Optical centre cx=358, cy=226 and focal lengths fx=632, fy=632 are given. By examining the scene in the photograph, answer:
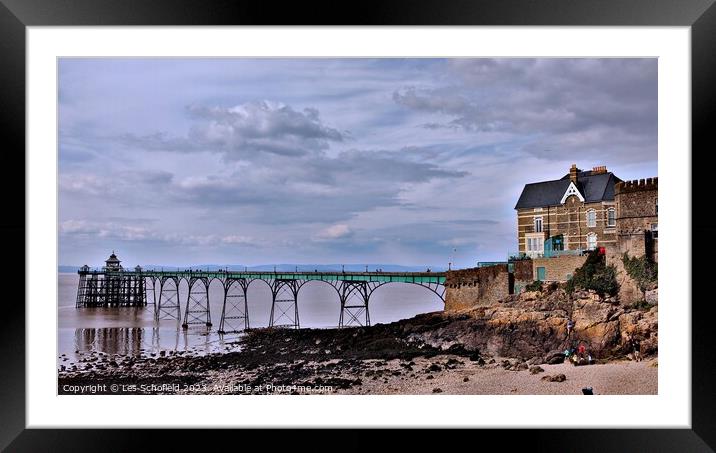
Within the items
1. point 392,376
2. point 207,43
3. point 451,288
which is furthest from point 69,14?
point 451,288

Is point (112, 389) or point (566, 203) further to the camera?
point (566, 203)

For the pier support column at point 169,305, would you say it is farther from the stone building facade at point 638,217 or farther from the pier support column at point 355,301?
the stone building facade at point 638,217

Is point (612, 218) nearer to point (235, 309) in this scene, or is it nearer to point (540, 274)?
point (540, 274)

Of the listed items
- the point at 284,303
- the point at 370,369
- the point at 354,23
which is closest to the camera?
the point at 354,23

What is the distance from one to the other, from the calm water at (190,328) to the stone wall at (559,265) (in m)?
1.79

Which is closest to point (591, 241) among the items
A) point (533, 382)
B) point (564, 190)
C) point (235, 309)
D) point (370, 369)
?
point (564, 190)

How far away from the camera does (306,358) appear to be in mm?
9875

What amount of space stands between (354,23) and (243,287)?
772 cm

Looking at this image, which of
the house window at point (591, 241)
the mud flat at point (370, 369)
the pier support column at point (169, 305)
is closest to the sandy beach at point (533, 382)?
the mud flat at point (370, 369)

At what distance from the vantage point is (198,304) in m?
13.4

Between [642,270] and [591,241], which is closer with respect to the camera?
[642,270]

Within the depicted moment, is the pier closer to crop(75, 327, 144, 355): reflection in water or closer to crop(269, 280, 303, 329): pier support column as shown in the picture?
crop(269, 280, 303, 329): pier support column

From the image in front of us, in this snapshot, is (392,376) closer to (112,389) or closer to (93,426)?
(112,389)

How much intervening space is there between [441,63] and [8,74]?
5.76 m
